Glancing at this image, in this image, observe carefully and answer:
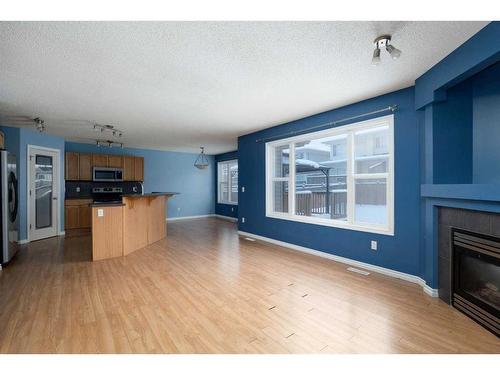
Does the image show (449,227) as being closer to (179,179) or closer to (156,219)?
(156,219)

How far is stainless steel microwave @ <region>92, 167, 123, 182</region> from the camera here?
6.40 metres

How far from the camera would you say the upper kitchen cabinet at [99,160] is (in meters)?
6.43

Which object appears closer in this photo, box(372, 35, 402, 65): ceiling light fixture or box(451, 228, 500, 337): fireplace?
box(372, 35, 402, 65): ceiling light fixture

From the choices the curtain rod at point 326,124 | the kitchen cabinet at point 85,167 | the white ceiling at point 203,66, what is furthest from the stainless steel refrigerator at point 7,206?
the curtain rod at point 326,124

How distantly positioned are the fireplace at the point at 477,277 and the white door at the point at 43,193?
744 cm

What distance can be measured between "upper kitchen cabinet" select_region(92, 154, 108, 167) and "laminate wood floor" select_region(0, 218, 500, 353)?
329 centimetres

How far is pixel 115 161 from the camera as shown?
267 inches

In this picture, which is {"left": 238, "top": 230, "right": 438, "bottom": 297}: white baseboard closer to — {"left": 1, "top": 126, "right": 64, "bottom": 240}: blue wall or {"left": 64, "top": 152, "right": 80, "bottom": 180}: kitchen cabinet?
{"left": 1, "top": 126, "right": 64, "bottom": 240}: blue wall

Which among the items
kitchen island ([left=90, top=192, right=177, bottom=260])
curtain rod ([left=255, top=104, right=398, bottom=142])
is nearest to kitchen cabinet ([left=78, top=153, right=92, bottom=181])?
kitchen island ([left=90, top=192, right=177, bottom=260])

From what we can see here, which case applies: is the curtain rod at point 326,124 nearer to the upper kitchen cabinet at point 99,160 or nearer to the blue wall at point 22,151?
the upper kitchen cabinet at point 99,160
